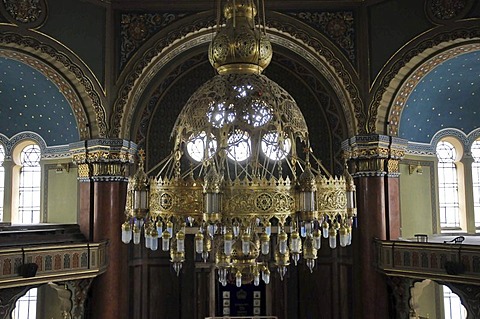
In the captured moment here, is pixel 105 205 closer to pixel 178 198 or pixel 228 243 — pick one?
pixel 178 198

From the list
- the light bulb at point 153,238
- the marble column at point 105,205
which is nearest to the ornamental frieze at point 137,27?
the marble column at point 105,205

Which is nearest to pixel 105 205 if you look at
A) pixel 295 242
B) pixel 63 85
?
pixel 63 85

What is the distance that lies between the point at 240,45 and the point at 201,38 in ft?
20.4

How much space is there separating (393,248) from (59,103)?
7.89 m

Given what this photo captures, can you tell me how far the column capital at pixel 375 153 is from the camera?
10742 mm

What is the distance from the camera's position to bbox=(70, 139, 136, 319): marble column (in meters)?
10.7

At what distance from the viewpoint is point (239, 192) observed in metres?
5.02

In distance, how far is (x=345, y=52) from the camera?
36.3 ft

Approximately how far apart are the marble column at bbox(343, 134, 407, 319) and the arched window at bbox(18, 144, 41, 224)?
7.79 metres

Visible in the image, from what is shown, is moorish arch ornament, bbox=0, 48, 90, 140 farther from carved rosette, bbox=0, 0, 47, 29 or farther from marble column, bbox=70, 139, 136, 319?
carved rosette, bbox=0, 0, 47, 29

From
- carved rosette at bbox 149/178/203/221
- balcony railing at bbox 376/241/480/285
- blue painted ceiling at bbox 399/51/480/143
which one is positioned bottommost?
balcony railing at bbox 376/241/480/285

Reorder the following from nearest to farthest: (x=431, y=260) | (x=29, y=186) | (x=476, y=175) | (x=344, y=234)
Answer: (x=344, y=234) → (x=431, y=260) → (x=476, y=175) → (x=29, y=186)

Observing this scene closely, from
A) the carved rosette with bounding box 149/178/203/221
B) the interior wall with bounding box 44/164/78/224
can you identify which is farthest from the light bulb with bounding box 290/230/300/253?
the interior wall with bounding box 44/164/78/224

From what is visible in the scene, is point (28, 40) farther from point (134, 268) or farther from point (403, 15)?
point (403, 15)
